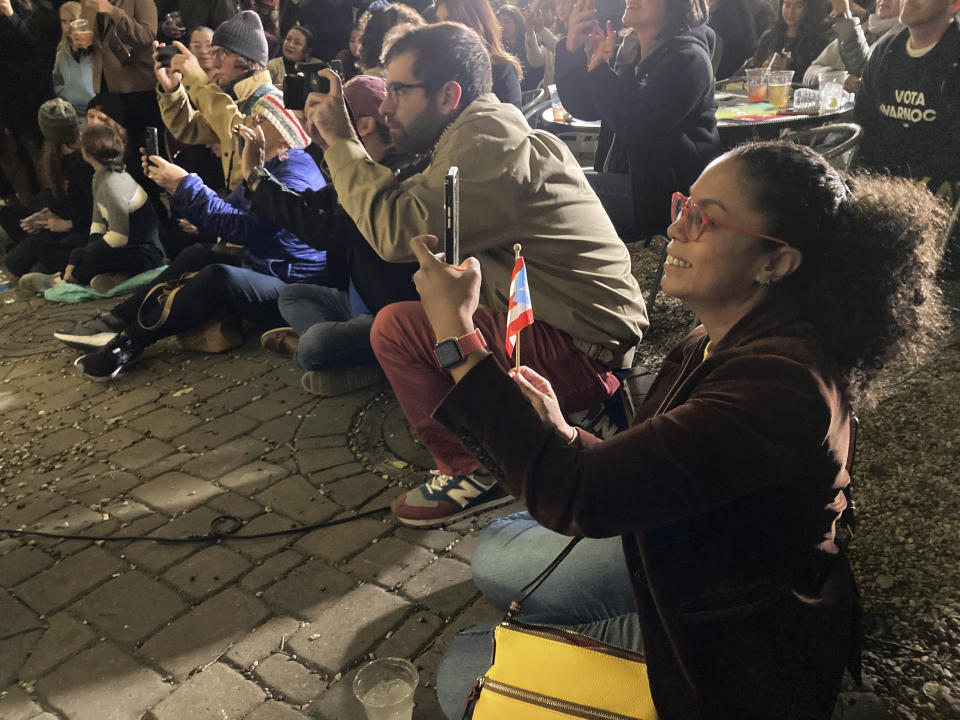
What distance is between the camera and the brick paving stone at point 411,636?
2.48 m

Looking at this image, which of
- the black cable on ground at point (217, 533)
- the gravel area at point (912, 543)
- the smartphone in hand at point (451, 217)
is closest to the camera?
the smartphone in hand at point (451, 217)

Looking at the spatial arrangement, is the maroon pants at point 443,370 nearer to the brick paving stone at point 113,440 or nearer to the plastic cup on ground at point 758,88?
the brick paving stone at point 113,440

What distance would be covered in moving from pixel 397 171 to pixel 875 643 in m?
2.62

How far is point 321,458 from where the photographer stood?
3678mm

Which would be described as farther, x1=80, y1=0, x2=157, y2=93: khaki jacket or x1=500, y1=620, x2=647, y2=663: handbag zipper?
x1=80, y1=0, x2=157, y2=93: khaki jacket

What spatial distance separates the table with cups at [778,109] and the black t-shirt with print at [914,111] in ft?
1.04

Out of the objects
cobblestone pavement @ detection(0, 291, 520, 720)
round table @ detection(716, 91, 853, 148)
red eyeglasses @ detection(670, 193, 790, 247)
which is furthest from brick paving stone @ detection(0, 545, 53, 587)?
round table @ detection(716, 91, 853, 148)

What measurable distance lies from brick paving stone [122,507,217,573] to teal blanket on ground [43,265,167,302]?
3.41 meters

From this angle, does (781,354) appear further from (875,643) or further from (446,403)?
(875,643)

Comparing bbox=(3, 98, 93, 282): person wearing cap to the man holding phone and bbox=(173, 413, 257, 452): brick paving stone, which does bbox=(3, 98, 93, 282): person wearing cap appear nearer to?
bbox=(173, 413, 257, 452): brick paving stone

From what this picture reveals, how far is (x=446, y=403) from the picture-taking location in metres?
1.68

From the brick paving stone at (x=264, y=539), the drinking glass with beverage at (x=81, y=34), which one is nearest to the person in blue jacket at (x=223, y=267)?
the brick paving stone at (x=264, y=539)

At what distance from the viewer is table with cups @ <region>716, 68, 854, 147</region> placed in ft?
15.7

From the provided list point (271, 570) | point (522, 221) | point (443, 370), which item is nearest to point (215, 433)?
point (271, 570)
